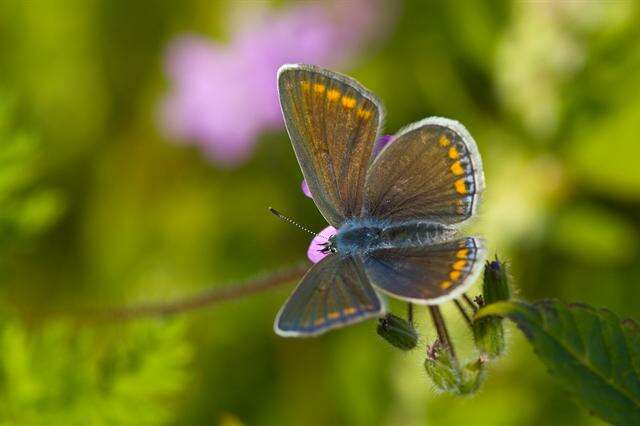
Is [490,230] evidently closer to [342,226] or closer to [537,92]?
[537,92]

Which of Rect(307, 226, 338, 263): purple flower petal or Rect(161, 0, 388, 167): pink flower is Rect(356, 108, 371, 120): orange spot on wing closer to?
Rect(307, 226, 338, 263): purple flower petal

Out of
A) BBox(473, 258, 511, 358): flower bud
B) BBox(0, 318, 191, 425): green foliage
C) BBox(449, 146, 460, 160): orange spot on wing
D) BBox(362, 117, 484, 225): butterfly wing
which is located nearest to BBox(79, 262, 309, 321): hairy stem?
BBox(0, 318, 191, 425): green foliage

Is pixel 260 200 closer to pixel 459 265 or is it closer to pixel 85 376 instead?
pixel 85 376

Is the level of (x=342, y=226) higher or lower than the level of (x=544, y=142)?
higher

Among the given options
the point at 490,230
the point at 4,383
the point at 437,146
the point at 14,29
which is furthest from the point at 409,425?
the point at 14,29

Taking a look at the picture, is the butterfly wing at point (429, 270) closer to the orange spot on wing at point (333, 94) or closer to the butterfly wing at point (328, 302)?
the butterfly wing at point (328, 302)

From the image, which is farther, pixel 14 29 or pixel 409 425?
pixel 14 29
